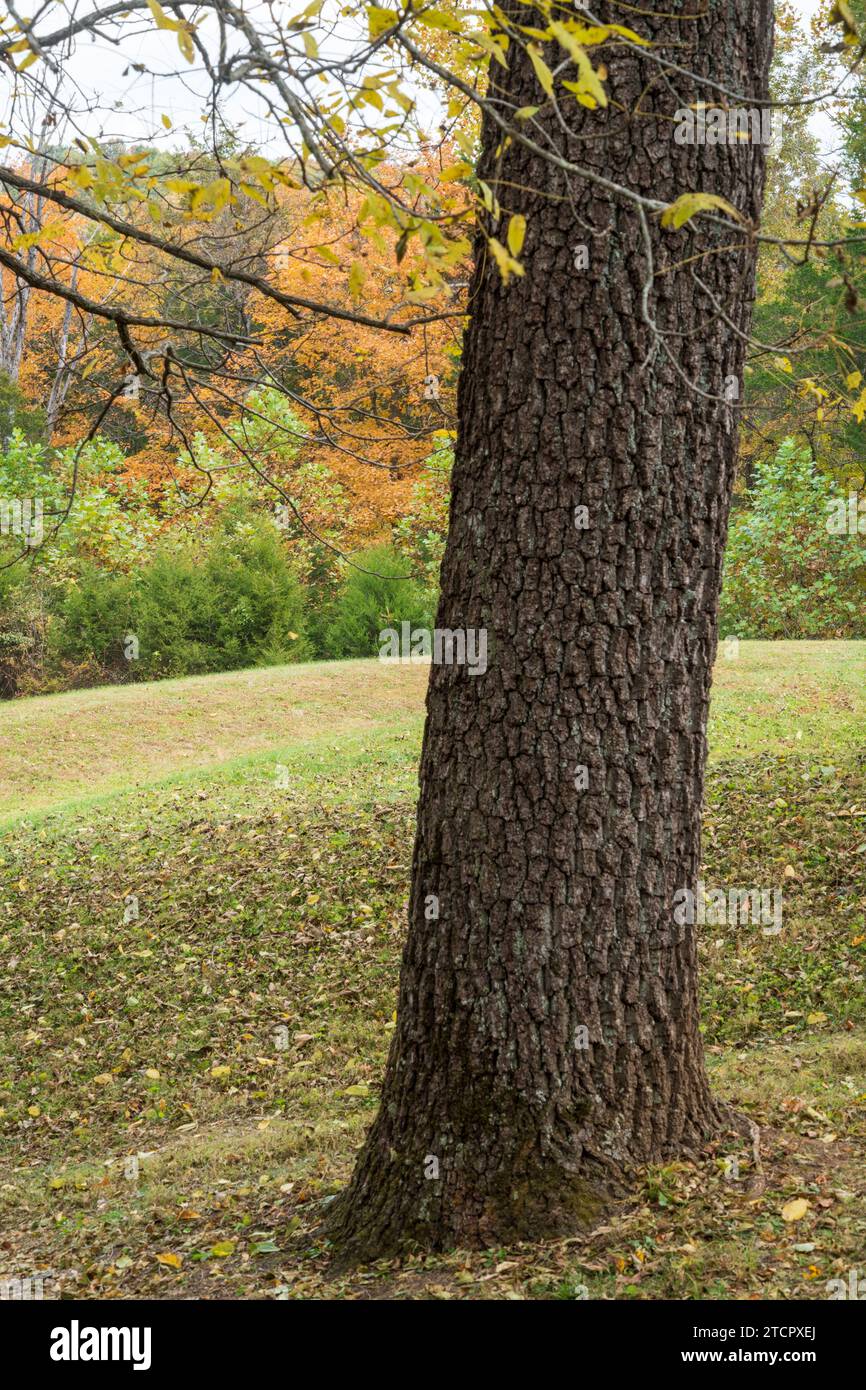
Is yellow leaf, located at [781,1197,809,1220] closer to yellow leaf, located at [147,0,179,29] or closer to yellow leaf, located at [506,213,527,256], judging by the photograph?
yellow leaf, located at [506,213,527,256]

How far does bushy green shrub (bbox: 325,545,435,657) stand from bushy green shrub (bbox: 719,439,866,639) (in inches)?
186

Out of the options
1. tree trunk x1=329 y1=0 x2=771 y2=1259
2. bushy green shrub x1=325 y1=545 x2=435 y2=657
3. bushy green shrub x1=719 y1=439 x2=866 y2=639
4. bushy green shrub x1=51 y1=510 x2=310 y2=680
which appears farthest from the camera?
bushy green shrub x1=51 y1=510 x2=310 y2=680

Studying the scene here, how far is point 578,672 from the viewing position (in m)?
3.22

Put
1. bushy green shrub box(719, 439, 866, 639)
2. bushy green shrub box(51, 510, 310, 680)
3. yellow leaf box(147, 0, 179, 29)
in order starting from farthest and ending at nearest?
bushy green shrub box(51, 510, 310, 680) → bushy green shrub box(719, 439, 866, 639) → yellow leaf box(147, 0, 179, 29)

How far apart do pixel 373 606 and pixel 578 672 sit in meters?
15.7

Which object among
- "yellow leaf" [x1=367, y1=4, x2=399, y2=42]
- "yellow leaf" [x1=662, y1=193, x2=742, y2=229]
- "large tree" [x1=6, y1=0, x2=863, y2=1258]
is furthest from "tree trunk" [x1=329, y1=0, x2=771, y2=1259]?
"yellow leaf" [x1=662, y1=193, x2=742, y2=229]

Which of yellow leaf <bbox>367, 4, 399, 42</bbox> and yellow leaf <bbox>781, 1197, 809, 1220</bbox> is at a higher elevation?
yellow leaf <bbox>367, 4, 399, 42</bbox>

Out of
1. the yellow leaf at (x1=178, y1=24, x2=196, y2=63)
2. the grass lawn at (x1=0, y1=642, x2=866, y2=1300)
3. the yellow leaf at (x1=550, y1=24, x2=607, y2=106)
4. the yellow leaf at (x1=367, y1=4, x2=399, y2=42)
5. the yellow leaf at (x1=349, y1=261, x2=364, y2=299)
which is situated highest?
the yellow leaf at (x1=367, y1=4, x2=399, y2=42)

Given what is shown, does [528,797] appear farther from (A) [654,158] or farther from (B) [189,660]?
(B) [189,660]

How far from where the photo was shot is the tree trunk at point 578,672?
3.18 m

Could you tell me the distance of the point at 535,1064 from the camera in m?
3.27

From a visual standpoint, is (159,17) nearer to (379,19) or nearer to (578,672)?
(379,19)

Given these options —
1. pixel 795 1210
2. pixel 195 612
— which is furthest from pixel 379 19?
pixel 195 612

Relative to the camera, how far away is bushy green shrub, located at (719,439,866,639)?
17.8m
